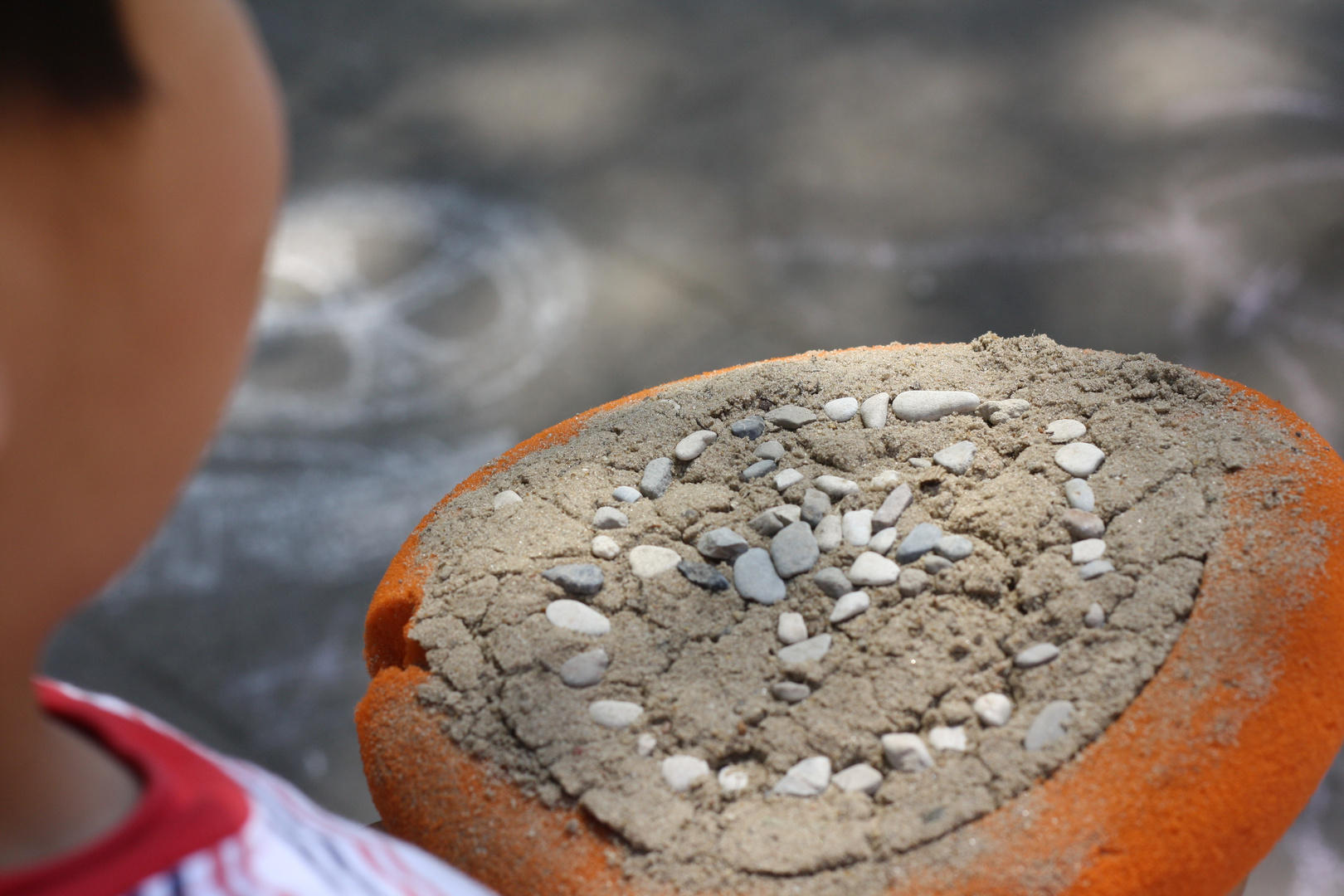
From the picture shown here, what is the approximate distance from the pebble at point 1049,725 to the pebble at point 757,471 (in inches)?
8.9

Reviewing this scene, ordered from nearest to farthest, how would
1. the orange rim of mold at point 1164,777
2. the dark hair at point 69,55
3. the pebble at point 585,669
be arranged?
the dark hair at point 69,55 → the orange rim of mold at point 1164,777 → the pebble at point 585,669

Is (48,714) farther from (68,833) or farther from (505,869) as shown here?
(505,869)

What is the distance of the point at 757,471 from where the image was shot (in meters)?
0.70

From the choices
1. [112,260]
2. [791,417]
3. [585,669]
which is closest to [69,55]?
[112,260]

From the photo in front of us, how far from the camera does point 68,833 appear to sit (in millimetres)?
374

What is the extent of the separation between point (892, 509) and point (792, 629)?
10 cm

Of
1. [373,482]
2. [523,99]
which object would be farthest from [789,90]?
[373,482]

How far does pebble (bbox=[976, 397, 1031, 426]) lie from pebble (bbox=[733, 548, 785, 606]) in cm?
17

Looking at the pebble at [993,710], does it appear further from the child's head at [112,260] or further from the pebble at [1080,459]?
the child's head at [112,260]

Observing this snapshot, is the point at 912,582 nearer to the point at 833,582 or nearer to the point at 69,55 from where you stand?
the point at 833,582

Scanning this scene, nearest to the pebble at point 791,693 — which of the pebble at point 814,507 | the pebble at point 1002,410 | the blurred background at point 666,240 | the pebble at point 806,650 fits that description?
the pebble at point 806,650

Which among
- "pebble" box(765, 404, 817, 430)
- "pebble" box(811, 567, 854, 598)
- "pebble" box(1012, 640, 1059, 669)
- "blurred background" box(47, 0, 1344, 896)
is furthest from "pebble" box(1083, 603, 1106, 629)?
"blurred background" box(47, 0, 1344, 896)

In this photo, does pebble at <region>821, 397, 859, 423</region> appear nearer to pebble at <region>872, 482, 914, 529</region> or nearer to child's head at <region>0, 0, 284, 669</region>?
pebble at <region>872, 482, 914, 529</region>

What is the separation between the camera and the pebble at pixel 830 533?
0.64 m
